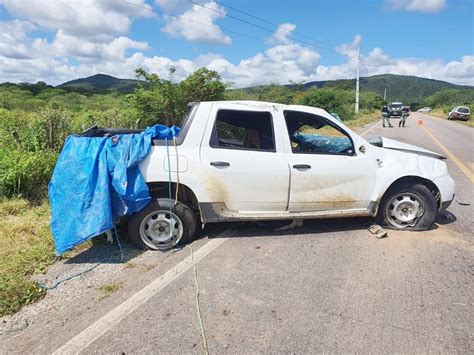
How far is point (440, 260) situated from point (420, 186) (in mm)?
1125

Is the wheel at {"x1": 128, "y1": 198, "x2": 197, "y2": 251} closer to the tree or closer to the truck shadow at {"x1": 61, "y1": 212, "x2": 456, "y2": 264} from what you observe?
the truck shadow at {"x1": 61, "y1": 212, "x2": 456, "y2": 264}

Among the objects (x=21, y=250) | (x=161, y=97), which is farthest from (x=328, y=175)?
(x=161, y=97)

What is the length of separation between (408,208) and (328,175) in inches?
50.9

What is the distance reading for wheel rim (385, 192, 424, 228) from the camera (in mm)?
5086

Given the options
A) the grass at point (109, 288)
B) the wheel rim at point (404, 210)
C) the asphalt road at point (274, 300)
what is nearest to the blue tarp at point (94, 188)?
the asphalt road at point (274, 300)

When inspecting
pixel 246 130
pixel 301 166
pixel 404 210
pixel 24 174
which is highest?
pixel 246 130

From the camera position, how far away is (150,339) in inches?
116

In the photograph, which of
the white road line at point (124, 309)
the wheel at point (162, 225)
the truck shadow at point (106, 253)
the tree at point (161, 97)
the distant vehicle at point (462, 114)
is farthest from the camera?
the distant vehicle at point (462, 114)

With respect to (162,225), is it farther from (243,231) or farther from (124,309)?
(124,309)

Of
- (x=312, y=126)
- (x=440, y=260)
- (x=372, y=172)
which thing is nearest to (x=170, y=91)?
(x=312, y=126)

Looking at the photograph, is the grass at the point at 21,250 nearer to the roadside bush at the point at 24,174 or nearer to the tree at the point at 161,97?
the roadside bush at the point at 24,174

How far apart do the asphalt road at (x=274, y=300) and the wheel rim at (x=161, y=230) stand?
0.56 feet

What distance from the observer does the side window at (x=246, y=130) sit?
4738mm

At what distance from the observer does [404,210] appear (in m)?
5.15
